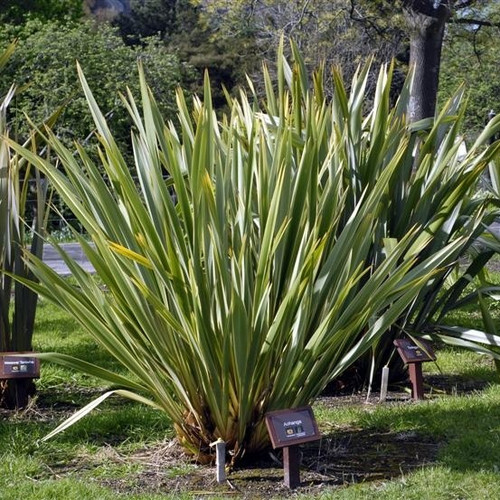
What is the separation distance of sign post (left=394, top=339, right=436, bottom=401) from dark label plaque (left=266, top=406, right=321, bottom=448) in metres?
1.39

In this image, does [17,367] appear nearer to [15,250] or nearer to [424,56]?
[15,250]

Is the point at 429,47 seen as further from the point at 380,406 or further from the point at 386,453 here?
the point at 386,453

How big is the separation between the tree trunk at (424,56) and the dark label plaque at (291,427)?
743 centimetres

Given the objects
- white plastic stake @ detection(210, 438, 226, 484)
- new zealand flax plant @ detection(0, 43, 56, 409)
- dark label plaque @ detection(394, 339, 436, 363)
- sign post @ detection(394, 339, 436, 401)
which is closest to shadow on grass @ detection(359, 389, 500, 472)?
sign post @ detection(394, 339, 436, 401)

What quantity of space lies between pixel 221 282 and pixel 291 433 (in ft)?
A: 2.18

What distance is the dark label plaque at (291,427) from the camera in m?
3.97

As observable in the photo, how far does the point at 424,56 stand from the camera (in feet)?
36.9

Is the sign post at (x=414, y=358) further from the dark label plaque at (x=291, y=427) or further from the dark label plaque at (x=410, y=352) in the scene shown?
the dark label plaque at (x=291, y=427)

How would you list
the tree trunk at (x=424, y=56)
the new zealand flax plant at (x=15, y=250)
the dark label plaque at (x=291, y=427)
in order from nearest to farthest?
1. the dark label plaque at (x=291, y=427)
2. the new zealand flax plant at (x=15, y=250)
3. the tree trunk at (x=424, y=56)

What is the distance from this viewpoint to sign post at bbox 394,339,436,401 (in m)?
5.49

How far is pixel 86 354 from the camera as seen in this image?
25.0ft

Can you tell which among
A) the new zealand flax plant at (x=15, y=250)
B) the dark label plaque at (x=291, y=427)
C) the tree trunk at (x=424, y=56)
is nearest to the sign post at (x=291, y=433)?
the dark label plaque at (x=291, y=427)

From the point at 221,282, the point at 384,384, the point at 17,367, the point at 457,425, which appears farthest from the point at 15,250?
the point at 457,425

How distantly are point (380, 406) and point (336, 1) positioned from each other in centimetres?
1288
